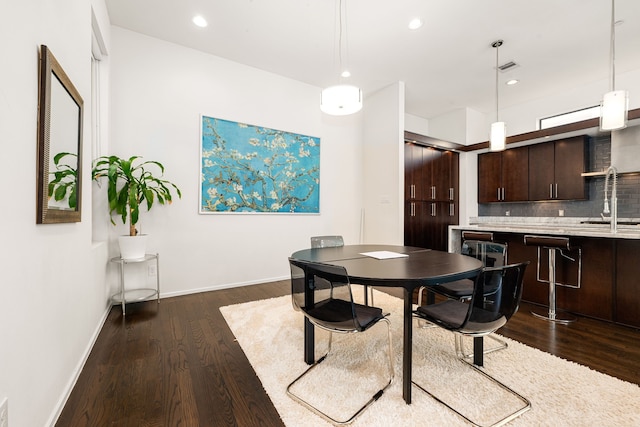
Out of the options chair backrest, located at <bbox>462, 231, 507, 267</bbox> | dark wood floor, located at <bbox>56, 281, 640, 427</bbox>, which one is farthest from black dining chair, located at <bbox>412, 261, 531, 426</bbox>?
dark wood floor, located at <bbox>56, 281, 640, 427</bbox>

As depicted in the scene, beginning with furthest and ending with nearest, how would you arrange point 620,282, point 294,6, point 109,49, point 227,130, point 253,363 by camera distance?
point 227,130, point 109,49, point 294,6, point 620,282, point 253,363

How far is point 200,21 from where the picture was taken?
10.3 ft

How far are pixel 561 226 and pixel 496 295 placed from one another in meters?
3.78

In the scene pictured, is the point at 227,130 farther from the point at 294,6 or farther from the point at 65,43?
the point at 65,43

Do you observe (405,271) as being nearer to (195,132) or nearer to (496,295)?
(496,295)

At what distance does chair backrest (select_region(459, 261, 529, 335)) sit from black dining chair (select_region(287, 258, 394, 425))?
1.65ft

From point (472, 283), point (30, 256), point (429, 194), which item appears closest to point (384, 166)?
point (429, 194)

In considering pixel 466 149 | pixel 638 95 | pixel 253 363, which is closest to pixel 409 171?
pixel 466 149

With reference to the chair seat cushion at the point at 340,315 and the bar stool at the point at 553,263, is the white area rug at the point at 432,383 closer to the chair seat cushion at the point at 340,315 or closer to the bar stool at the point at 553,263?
the chair seat cushion at the point at 340,315

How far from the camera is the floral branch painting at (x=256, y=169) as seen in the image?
3750 millimetres

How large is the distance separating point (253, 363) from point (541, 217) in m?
5.56

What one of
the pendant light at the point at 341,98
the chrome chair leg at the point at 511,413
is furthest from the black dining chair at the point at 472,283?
the pendant light at the point at 341,98

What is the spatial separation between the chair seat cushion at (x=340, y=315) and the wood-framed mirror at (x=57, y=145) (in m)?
1.51

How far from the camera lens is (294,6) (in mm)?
2928
